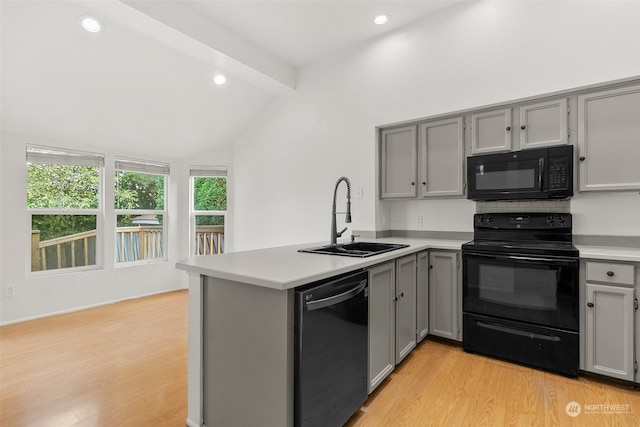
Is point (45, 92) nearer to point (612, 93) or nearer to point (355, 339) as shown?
point (355, 339)

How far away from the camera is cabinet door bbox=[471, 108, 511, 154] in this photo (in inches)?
109

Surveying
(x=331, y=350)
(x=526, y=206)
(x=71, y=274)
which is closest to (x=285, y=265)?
(x=331, y=350)

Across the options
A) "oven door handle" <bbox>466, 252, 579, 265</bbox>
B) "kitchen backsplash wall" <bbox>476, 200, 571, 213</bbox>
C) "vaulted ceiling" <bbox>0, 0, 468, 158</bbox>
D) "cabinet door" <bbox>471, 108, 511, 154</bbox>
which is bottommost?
"oven door handle" <bbox>466, 252, 579, 265</bbox>

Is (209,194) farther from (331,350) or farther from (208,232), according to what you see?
(331,350)

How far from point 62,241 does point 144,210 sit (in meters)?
0.99

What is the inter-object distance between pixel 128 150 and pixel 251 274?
372cm

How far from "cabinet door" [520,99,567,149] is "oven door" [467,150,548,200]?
123 millimetres

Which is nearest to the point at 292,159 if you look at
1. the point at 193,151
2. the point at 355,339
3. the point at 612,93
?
the point at 193,151

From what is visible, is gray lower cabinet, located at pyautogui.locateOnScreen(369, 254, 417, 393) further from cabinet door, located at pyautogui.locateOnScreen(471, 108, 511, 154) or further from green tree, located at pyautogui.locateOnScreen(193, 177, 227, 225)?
green tree, located at pyautogui.locateOnScreen(193, 177, 227, 225)

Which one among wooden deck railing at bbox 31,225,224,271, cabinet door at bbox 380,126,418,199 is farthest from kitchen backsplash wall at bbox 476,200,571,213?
wooden deck railing at bbox 31,225,224,271

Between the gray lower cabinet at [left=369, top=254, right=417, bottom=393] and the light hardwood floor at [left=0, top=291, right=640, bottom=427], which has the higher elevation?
the gray lower cabinet at [left=369, top=254, right=417, bottom=393]

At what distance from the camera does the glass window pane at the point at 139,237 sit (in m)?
4.32

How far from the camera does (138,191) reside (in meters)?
4.47

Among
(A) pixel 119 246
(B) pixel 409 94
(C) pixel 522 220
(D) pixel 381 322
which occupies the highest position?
(B) pixel 409 94
